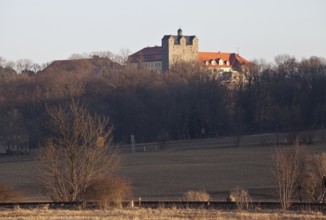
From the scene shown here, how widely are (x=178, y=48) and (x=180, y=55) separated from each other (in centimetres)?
203

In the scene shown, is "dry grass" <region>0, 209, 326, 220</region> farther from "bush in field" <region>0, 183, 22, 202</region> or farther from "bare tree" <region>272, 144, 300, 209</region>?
"bush in field" <region>0, 183, 22, 202</region>

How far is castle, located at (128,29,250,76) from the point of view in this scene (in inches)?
6289

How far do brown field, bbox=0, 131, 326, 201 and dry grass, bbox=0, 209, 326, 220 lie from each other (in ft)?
39.3

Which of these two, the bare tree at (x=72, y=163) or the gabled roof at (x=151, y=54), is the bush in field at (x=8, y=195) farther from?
the gabled roof at (x=151, y=54)

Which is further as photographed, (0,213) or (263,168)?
(263,168)

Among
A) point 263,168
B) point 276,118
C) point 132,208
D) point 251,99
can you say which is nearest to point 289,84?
point 251,99

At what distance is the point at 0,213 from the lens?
82.5 feet

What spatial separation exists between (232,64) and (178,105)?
7045cm

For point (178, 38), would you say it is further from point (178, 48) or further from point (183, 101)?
point (183, 101)

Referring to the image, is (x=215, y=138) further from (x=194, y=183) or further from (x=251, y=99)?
(x=194, y=183)

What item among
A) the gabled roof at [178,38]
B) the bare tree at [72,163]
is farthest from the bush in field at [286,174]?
the gabled roof at [178,38]

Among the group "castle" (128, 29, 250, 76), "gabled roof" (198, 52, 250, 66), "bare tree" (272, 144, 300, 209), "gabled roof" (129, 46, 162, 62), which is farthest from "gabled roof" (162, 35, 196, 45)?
"bare tree" (272, 144, 300, 209)

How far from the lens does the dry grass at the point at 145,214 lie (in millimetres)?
22375

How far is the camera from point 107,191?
1174 inches
